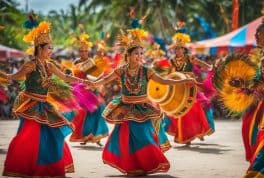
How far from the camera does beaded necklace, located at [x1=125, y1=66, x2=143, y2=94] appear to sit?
9680mm

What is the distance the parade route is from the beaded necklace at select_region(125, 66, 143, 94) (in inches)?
43.7

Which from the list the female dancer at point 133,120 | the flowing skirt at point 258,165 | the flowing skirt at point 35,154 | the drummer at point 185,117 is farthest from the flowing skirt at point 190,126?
the flowing skirt at point 258,165

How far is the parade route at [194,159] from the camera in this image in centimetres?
960

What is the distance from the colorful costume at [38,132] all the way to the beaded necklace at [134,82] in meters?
0.85

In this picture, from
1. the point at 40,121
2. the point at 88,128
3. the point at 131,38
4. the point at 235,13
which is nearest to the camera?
the point at 40,121

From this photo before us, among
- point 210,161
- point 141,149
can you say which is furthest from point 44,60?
point 210,161

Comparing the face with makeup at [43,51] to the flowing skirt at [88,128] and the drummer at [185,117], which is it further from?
the flowing skirt at [88,128]

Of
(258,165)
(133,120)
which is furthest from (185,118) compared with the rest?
(258,165)

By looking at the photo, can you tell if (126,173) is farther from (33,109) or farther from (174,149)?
(174,149)

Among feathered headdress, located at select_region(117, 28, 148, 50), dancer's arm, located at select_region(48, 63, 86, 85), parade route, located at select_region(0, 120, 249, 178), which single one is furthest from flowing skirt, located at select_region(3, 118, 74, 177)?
feathered headdress, located at select_region(117, 28, 148, 50)

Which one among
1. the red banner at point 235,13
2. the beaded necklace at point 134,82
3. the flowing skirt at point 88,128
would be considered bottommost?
the flowing skirt at point 88,128

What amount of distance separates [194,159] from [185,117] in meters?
2.71

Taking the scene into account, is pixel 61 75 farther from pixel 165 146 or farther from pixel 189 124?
pixel 189 124

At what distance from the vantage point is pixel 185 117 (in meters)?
14.1
